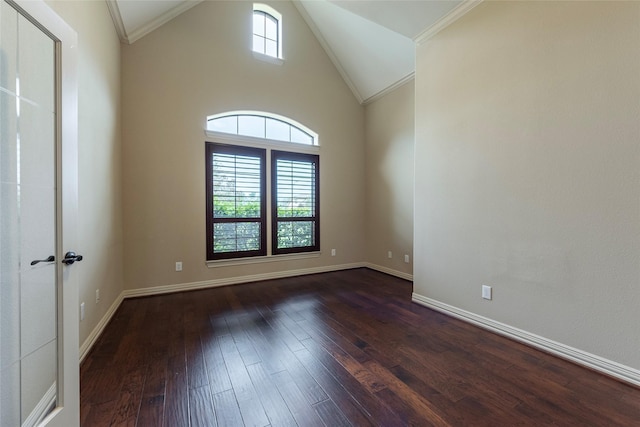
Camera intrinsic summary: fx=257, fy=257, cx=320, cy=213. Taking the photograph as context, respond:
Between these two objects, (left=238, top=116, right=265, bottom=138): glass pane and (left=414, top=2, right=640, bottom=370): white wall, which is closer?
(left=414, top=2, right=640, bottom=370): white wall

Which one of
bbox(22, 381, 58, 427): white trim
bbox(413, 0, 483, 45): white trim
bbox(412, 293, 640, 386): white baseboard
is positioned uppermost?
bbox(413, 0, 483, 45): white trim

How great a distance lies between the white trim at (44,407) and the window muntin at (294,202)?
2.95 metres

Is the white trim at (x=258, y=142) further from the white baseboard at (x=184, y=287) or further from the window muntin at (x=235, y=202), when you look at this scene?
the white baseboard at (x=184, y=287)

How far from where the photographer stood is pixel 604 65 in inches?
68.8

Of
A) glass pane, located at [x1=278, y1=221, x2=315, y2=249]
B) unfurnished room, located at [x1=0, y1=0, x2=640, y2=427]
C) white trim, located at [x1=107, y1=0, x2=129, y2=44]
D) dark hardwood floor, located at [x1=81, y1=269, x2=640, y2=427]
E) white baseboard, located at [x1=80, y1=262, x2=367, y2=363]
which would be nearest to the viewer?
unfurnished room, located at [x1=0, y1=0, x2=640, y2=427]

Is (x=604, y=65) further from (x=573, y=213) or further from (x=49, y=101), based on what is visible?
(x=49, y=101)

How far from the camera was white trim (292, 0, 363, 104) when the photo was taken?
4.25 meters

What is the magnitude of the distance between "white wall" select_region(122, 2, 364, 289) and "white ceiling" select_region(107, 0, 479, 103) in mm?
184

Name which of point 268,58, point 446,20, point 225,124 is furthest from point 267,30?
point 446,20

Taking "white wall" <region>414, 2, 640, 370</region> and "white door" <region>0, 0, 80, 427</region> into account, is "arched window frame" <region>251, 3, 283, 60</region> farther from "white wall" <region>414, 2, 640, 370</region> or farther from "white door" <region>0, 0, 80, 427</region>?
"white door" <region>0, 0, 80, 427</region>

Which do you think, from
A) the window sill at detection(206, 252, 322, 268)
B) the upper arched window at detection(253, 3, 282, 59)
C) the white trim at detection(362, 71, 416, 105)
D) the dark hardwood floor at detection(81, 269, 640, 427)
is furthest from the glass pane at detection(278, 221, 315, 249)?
the upper arched window at detection(253, 3, 282, 59)

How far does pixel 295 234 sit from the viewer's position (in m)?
4.32

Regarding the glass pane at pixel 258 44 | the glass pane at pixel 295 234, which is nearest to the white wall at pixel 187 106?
the glass pane at pixel 258 44

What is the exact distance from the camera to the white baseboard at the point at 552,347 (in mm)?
1659
